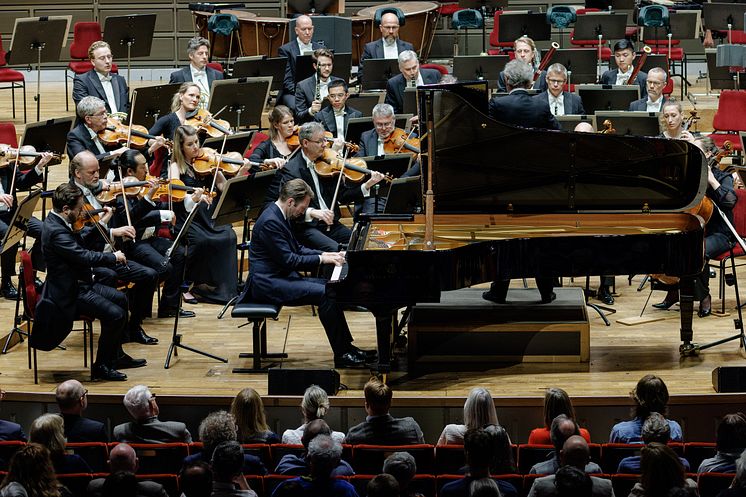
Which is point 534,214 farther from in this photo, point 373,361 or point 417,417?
point 417,417

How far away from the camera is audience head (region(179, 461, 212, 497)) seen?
4.77 metres

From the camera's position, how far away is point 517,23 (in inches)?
547

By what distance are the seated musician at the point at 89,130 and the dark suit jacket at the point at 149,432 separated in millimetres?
3571

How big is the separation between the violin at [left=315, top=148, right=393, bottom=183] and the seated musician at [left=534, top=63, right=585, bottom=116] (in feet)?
7.42

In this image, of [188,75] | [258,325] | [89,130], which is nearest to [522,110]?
[258,325]

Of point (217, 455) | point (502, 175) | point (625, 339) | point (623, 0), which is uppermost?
point (623, 0)

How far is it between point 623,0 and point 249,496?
12.0m

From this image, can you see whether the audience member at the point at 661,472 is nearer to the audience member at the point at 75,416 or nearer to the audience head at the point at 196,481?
the audience head at the point at 196,481

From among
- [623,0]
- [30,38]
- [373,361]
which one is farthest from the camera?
[623,0]

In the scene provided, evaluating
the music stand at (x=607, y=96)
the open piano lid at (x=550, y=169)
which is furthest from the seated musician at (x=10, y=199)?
the music stand at (x=607, y=96)

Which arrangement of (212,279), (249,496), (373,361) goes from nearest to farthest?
(249,496), (373,361), (212,279)

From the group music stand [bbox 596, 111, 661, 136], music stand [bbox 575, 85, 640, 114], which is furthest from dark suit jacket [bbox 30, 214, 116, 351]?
music stand [bbox 575, 85, 640, 114]

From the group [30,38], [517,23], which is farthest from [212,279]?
[517,23]

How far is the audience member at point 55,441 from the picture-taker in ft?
17.6
